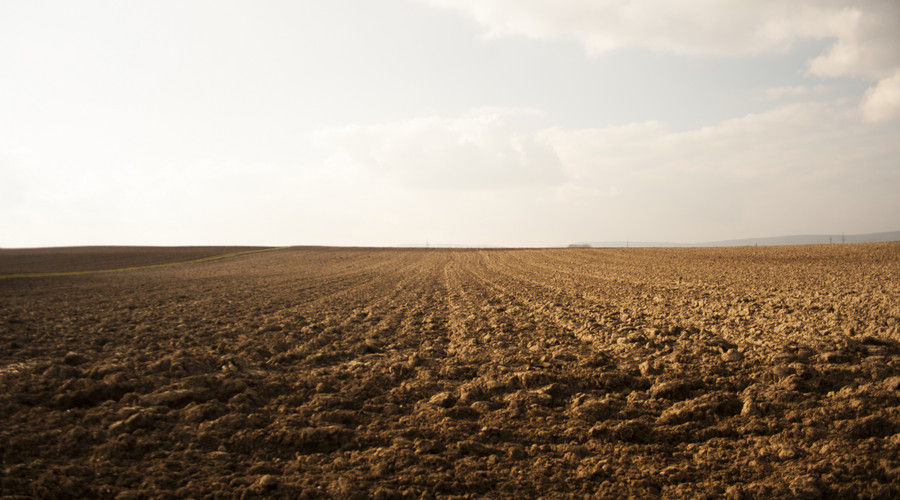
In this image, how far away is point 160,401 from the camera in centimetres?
493

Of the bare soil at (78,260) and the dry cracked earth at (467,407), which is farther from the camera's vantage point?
the bare soil at (78,260)

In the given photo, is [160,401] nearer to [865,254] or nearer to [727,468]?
[727,468]

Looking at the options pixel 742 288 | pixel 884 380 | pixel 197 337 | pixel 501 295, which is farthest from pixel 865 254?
pixel 197 337

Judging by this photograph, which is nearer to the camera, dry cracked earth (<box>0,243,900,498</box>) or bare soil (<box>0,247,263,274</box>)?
dry cracked earth (<box>0,243,900,498</box>)

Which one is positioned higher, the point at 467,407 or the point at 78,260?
the point at 78,260

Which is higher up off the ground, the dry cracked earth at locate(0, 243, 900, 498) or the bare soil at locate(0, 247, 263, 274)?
the bare soil at locate(0, 247, 263, 274)

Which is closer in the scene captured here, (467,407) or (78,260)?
(467,407)

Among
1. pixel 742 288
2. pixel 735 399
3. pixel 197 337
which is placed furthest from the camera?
pixel 742 288

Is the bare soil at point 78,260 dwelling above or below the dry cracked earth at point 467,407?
above

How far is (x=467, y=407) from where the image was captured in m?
4.77

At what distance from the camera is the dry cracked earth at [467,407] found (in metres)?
3.31

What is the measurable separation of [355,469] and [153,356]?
16.5ft

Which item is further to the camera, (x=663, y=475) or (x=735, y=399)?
(x=735, y=399)

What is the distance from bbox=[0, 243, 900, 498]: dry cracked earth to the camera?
3.31 meters
